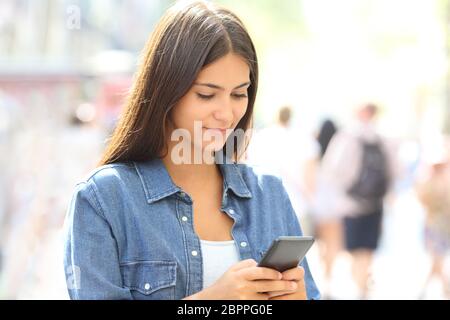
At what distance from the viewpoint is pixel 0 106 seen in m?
7.78

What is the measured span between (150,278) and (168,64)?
1.46ft

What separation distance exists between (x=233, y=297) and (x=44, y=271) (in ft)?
17.1

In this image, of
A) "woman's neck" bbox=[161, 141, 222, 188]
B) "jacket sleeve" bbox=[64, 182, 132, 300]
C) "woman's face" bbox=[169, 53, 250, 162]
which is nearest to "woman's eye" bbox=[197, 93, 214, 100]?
"woman's face" bbox=[169, 53, 250, 162]

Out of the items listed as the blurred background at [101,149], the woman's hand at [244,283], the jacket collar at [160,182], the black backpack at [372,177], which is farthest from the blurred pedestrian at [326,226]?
the woman's hand at [244,283]

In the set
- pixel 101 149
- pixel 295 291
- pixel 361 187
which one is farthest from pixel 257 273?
pixel 101 149

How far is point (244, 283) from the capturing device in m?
1.95

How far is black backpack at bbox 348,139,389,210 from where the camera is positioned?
7258mm

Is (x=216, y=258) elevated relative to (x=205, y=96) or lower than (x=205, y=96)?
lower

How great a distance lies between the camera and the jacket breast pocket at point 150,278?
203 centimetres

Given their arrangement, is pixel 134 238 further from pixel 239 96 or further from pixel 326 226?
pixel 326 226

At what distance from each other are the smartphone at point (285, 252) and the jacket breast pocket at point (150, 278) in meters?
0.20

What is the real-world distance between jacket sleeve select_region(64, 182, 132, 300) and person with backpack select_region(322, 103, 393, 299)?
5.30 m
